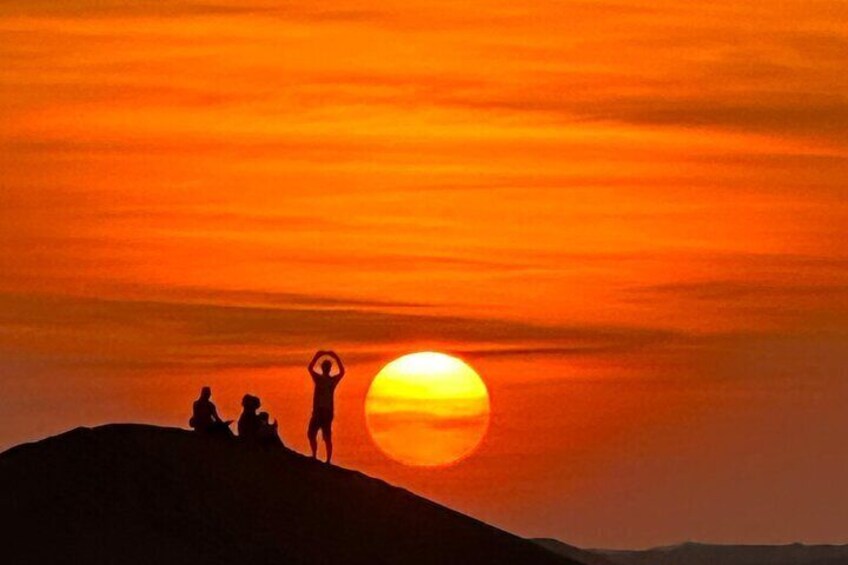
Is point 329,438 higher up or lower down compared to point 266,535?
higher up

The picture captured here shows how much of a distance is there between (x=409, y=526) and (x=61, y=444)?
20.8 feet

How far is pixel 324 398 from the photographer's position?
4353 cm

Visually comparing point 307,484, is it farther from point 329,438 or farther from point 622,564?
point 622,564

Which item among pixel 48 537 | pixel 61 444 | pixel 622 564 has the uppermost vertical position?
pixel 622 564

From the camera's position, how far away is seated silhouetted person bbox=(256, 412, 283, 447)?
145 feet

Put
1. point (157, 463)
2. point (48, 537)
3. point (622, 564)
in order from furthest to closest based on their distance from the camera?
point (622, 564) < point (157, 463) < point (48, 537)

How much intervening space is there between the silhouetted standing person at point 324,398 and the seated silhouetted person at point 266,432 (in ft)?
2.07

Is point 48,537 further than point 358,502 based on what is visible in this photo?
No

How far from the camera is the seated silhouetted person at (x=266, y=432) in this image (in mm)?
44094

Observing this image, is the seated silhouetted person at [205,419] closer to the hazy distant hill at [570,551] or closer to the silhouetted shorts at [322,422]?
the silhouetted shorts at [322,422]

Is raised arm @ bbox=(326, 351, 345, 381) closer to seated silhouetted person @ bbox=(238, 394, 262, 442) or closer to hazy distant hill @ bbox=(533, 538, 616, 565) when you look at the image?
seated silhouetted person @ bbox=(238, 394, 262, 442)

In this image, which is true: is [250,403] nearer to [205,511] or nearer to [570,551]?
[205,511]

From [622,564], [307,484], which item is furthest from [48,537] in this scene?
[622,564]

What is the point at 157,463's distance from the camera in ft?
138
